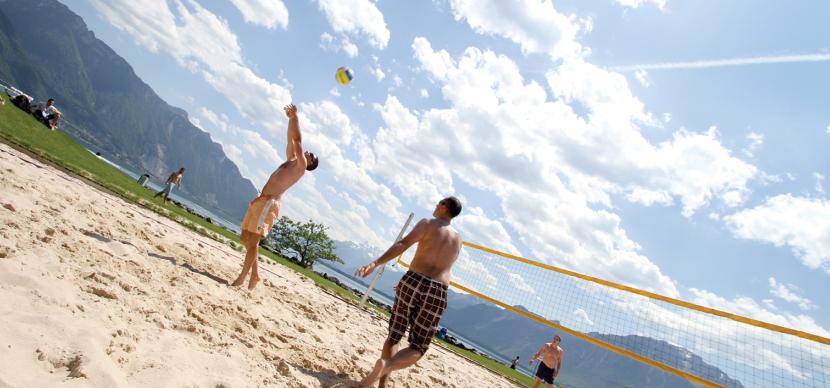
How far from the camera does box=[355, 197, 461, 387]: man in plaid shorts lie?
2.78 m

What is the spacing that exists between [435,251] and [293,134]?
192 centimetres

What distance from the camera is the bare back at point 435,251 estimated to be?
9.41 feet

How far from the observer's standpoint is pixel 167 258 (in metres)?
3.88

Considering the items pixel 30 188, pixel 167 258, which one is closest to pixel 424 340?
pixel 167 258

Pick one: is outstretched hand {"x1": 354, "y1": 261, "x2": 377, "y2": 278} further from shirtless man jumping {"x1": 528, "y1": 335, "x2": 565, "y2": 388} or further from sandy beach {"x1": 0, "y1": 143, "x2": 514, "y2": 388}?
shirtless man jumping {"x1": 528, "y1": 335, "x2": 565, "y2": 388}

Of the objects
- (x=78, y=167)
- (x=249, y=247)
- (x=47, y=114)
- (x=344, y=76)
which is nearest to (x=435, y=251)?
(x=249, y=247)

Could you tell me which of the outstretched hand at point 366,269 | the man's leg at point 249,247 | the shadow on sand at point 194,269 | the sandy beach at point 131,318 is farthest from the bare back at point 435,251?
the shadow on sand at point 194,269

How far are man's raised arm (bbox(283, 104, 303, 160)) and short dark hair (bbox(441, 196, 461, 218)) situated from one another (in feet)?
5.35

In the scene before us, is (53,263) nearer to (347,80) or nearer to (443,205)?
(443,205)

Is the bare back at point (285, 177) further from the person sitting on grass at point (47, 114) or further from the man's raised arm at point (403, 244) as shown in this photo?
the person sitting on grass at point (47, 114)

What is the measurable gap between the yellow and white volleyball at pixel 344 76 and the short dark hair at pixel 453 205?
413cm

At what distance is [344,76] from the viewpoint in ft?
22.1

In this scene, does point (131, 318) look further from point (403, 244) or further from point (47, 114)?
point (47, 114)

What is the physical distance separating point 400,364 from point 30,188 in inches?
154
